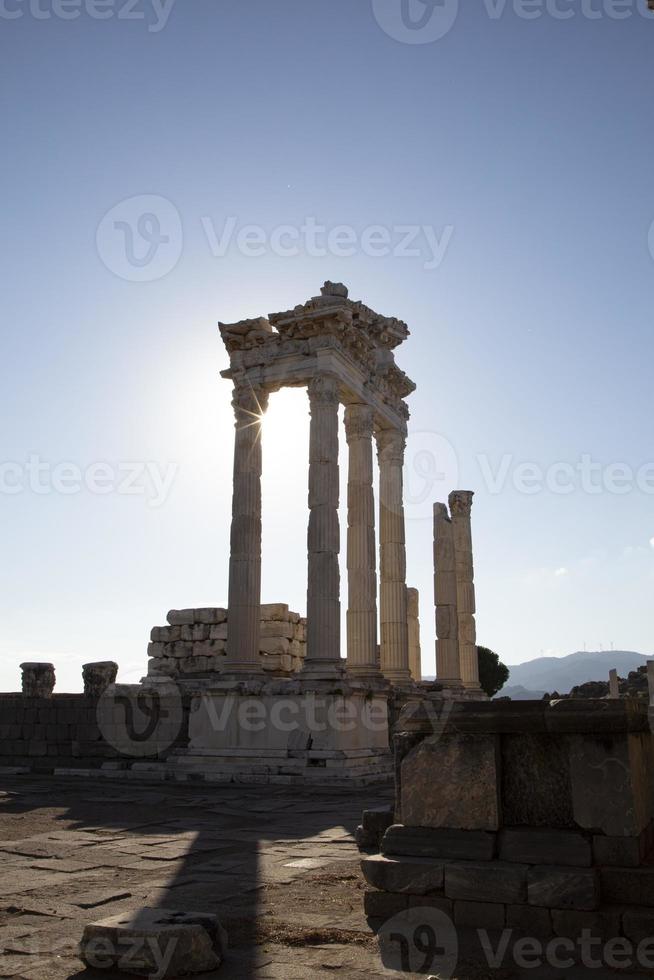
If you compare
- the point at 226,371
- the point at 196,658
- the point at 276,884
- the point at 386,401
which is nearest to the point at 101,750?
the point at 196,658

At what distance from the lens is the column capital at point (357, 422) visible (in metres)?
20.7

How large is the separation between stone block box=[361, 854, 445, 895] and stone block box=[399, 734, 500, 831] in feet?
0.89

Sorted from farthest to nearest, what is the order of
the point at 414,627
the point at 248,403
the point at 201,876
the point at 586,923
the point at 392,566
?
the point at 414,627 < the point at 392,566 < the point at 248,403 < the point at 201,876 < the point at 586,923

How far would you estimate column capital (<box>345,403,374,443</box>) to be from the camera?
20.7 m

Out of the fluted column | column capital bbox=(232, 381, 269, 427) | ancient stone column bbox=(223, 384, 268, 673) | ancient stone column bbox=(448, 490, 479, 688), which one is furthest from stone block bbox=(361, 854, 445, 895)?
ancient stone column bbox=(448, 490, 479, 688)

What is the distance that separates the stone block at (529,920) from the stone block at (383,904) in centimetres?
66

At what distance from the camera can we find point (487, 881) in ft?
16.4

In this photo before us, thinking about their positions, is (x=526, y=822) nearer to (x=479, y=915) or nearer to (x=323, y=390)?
(x=479, y=915)

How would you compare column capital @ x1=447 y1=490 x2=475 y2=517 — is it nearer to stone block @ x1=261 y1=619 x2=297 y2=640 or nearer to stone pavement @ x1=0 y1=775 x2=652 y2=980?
stone block @ x1=261 y1=619 x2=297 y2=640

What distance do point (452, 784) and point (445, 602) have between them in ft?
67.5

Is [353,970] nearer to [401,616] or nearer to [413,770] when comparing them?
[413,770]

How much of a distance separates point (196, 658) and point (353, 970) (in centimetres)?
2079

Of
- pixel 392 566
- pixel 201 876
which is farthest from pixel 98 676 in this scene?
pixel 201 876

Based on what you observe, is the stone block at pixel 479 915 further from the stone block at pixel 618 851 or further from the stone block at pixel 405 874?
the stone block at pixel 618 851
